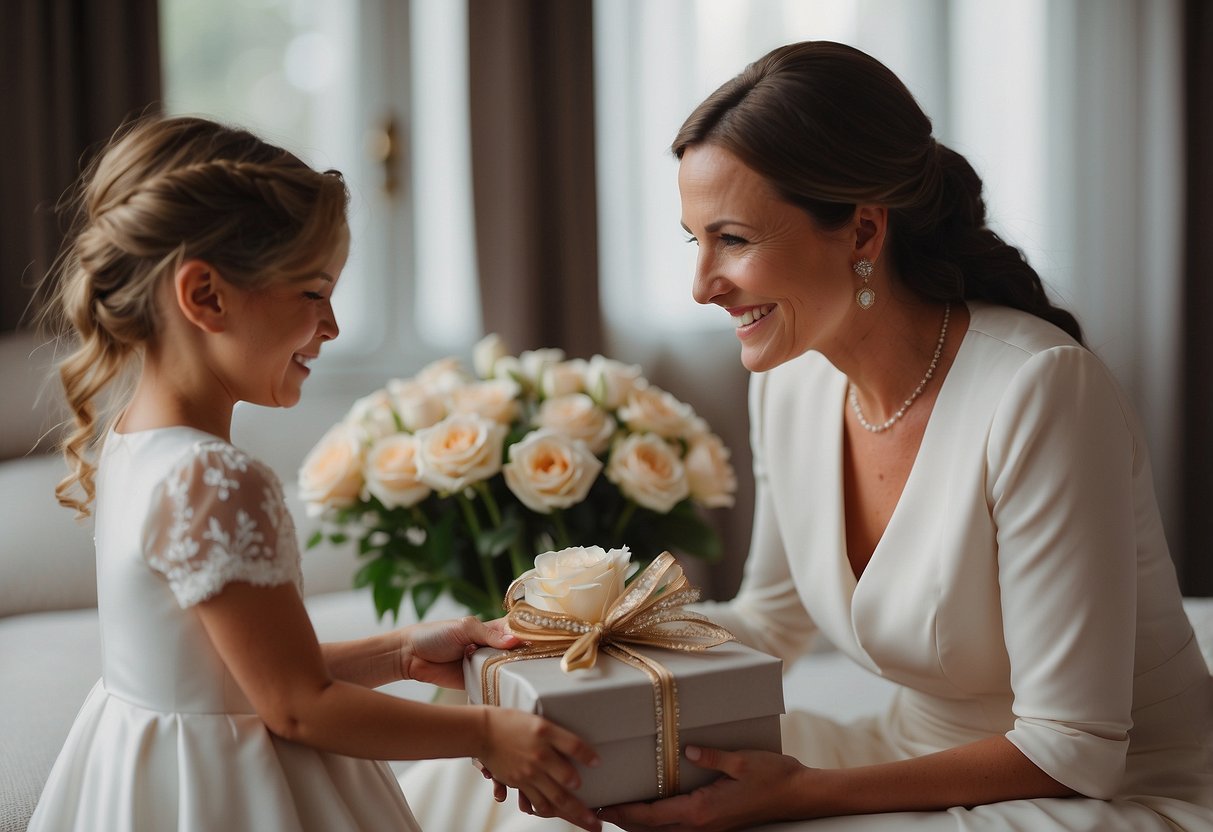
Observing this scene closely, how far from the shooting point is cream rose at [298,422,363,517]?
74.9 inches

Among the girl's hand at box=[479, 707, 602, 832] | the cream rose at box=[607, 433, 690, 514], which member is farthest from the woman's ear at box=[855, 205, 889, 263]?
the girl's hand at box=[479, 707, 602, 832]

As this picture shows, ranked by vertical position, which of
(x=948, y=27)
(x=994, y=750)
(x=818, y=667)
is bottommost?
(x=818, y=667)

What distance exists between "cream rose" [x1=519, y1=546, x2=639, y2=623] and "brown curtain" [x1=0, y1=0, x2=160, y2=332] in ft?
6.91

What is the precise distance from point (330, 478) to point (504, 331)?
58.6 inches

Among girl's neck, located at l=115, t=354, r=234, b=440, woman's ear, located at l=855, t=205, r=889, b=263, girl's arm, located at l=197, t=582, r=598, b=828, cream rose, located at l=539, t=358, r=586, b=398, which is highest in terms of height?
woman's ear, located at l=855, t=205, r=889, b=263

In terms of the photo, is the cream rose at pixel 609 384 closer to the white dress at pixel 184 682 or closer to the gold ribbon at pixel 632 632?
the gold ribbon at pixel 632 632

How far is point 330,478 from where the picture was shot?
74.9 inches

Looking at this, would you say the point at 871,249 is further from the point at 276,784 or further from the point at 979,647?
the point at 276,784

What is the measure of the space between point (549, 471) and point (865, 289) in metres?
0.58

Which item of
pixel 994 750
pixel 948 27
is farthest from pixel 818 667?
pixel 948 27

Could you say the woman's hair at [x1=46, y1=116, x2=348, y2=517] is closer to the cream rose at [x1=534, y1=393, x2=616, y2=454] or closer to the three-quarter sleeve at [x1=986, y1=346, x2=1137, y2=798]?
the cream rose at [x1=534, y1=393, x2=616, y2=454]

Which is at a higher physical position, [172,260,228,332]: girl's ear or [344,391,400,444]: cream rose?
[172,260,228,332]: girl's ear

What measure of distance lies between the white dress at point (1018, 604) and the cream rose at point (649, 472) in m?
0.20

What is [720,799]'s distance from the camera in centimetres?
124
